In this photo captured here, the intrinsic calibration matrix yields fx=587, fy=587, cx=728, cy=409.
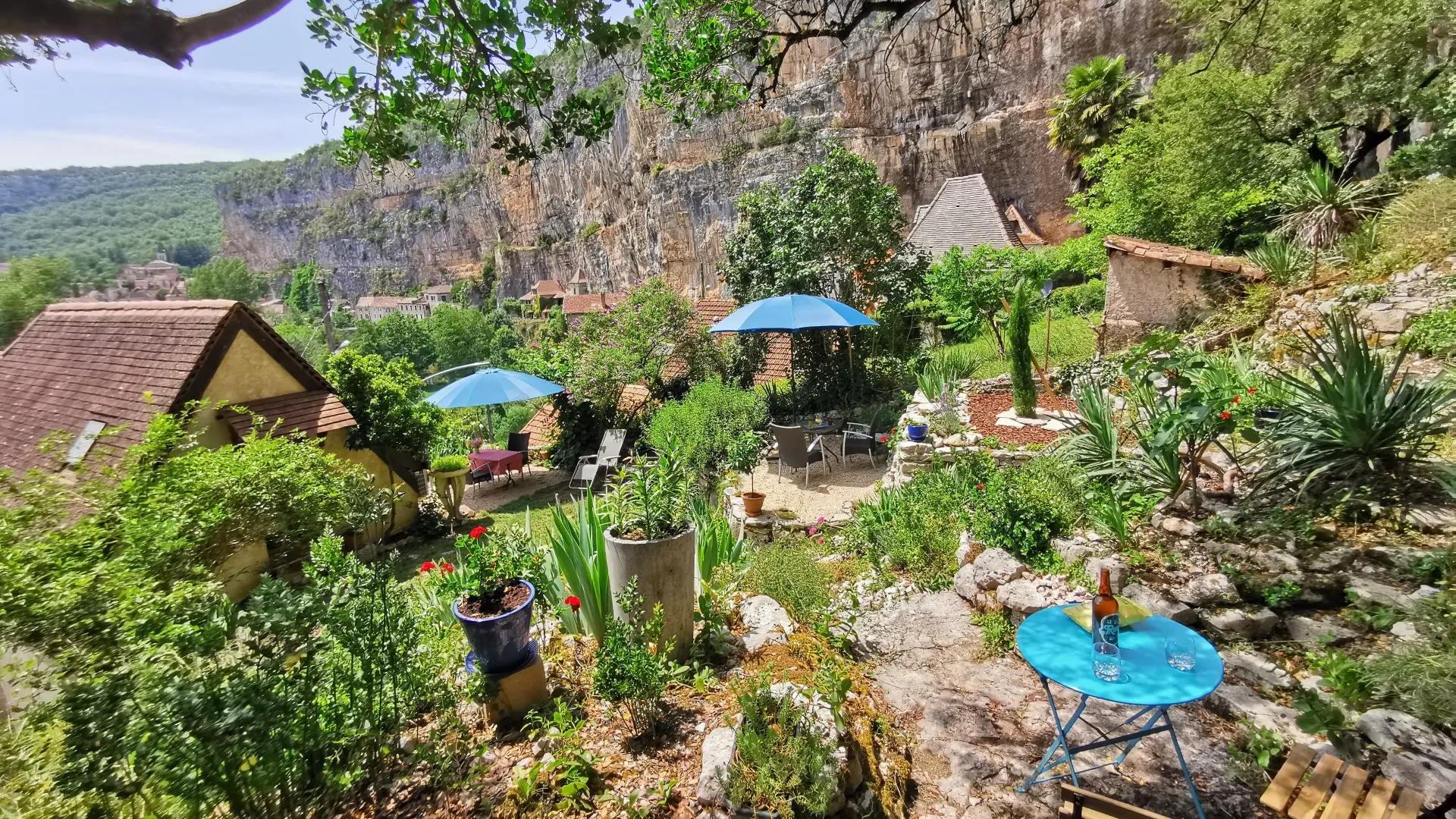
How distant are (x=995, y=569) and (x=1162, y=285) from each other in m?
7.48

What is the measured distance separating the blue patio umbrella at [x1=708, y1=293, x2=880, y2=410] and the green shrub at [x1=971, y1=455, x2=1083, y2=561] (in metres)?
3.96

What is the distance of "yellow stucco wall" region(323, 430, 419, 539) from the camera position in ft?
32.5

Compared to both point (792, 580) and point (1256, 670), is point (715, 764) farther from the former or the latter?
point (1256, 670)

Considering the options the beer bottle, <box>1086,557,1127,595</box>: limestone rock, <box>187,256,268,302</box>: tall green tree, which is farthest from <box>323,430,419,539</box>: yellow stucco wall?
<box>187,256,268,302</box>: tall green tree

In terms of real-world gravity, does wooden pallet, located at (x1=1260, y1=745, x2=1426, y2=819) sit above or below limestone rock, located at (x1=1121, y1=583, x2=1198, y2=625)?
above

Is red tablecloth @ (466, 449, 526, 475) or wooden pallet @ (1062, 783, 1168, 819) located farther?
red tablecloth @ (466, 449, 526, 475)

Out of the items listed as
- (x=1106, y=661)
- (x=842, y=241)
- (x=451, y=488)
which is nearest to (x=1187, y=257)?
(x=842, y=241)

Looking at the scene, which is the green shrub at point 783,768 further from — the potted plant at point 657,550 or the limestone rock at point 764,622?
the limestone rock at point 764,622

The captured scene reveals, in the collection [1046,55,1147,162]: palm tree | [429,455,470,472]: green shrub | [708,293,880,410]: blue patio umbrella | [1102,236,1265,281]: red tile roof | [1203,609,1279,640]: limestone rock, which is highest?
[1046,55,1147,162]: palm tree

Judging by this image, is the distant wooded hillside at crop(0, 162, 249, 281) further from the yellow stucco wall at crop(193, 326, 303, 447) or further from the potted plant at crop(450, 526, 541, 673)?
the potted plant at crop(450, 526, 541, 673)

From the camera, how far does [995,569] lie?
13.7ft

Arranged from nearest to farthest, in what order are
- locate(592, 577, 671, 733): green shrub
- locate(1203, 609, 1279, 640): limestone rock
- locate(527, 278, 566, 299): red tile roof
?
locate(592, 577, 671, 733): green shrub, locate(1203, 609, 1279, 640): limestone rock, locate(527, 278, 566, 299): red tile roof

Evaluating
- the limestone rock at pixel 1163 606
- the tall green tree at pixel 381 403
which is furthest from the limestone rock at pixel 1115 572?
the tall green tree at pixel 381 403

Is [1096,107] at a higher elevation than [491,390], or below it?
higher
